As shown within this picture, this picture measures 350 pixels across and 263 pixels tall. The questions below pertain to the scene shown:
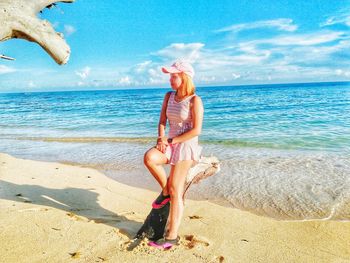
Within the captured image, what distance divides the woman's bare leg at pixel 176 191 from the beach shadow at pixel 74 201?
682mm

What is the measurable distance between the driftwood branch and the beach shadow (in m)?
1.07

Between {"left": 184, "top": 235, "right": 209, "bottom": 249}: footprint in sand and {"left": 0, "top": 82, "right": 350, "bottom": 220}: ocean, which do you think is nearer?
{"left": 184, "top": 235, "right": 209, "bottom": 249}: footprint in sand

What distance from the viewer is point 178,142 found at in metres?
4.15

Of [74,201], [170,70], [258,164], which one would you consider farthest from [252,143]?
[170,70]

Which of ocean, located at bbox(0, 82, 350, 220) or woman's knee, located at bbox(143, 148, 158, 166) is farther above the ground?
woman's knee, located at bbox(143, 148, 158, 166)

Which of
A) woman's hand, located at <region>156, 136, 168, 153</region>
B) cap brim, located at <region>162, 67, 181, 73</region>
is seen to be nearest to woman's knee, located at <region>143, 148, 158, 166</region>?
woman's hand, located at <region>156, 136, 168, 153</region>

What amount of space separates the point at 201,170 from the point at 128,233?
132 centimetres

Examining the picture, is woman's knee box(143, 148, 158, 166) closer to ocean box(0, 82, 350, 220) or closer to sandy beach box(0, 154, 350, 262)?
sandy beach box(0, 154, 350, 262)

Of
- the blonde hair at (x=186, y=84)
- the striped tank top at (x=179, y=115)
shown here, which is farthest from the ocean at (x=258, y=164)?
the blonde hair at (x=186, y=84)

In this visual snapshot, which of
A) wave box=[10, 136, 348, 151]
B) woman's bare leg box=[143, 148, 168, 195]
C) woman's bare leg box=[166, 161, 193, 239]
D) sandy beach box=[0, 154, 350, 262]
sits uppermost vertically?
woman's bare leg box=[143, 148, 168, 195]

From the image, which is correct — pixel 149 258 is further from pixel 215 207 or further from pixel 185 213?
pixel 215 207

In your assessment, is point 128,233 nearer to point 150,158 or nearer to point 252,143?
point 150,158

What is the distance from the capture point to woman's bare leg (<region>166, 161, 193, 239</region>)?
4.16m

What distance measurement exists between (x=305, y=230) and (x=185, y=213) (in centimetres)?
186
